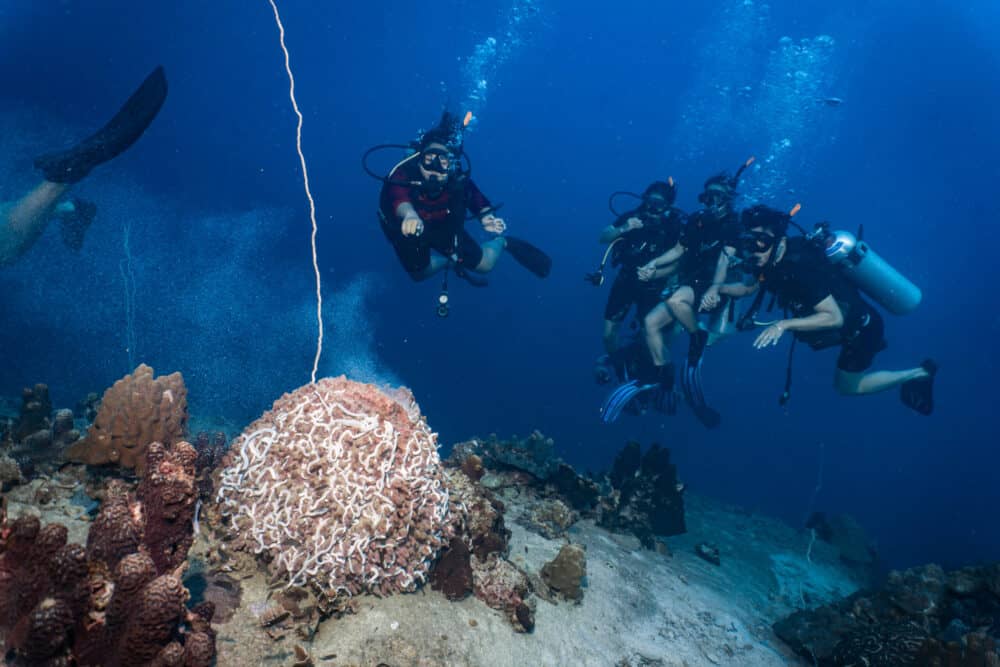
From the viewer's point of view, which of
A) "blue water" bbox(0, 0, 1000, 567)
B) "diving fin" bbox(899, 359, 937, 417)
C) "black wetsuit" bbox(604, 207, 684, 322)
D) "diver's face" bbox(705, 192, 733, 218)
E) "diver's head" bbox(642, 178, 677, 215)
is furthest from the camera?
"blue water" bbox(0, 0, 1000, 567)

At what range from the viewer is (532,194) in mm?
79688

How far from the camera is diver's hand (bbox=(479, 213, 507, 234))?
8.51 m

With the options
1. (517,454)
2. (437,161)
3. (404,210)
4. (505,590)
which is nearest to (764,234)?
(517,454)

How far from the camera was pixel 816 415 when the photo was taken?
247 ft

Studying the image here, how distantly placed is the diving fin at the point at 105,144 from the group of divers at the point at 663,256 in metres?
0.02

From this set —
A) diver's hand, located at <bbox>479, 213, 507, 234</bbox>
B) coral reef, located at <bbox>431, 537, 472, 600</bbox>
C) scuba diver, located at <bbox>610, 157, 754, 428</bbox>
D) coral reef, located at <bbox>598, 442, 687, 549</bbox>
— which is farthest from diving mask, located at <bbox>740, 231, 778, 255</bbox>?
coral reef, located at <bbox>431, 537, 472, 600</bbox>

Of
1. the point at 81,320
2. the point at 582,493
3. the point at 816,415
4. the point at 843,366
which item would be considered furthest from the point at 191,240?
the point at 816,415

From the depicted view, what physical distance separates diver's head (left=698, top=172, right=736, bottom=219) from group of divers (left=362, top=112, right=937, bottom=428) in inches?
1.3

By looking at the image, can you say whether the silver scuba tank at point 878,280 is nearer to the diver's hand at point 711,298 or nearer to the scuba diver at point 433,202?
the diver's hand at point 711,298

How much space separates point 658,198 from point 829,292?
367 cm

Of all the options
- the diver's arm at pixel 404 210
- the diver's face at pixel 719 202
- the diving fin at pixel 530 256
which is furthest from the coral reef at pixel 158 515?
the diver's face at pixel 719 202

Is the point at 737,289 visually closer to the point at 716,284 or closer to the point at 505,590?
the point at 716,284

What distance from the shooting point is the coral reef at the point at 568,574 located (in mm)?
4555

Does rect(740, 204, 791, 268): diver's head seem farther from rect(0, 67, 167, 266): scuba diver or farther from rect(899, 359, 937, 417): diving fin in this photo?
rect(0, 67, 167, 266): scuba diver
